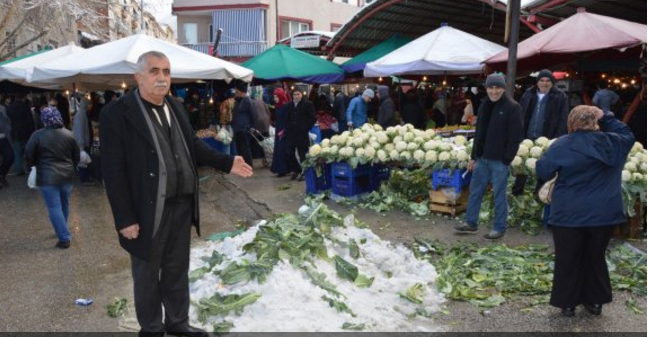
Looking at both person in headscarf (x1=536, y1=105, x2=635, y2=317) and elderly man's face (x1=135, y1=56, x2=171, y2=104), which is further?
person in headscarf (x1=536, y1=105, x2=635, y2=317)

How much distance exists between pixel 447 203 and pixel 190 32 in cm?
3019

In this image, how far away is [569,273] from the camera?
433 cm

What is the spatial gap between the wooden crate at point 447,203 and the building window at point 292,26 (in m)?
27.9

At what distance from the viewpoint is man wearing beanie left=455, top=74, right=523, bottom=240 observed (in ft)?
20.8

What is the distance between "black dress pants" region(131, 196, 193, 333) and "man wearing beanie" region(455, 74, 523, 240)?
12.8 feet

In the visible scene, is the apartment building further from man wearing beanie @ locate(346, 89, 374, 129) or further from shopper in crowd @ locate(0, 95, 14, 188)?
shopper in crowd @ locate(0, 95, 14, 188)

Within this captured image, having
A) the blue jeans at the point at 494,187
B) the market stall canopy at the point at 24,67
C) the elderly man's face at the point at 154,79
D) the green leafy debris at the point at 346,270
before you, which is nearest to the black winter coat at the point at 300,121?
the blue jeans at the point at 494,187

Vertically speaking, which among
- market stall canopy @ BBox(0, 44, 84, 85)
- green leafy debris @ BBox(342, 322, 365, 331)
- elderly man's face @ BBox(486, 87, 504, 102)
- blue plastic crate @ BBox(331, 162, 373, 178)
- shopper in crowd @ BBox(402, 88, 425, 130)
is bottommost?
green leafy debris @ BBox(342, 322, 365, 331)

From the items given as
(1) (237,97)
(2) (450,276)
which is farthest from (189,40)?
(2) (450,276)

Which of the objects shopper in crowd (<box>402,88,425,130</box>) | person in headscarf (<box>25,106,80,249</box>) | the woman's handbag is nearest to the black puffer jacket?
person in headscarf (<box>25,106,80,249</box>)

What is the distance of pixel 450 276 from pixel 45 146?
4810mm

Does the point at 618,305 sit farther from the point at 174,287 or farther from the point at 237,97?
the point at 237,97

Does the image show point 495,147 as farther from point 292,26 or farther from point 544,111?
point 292,26

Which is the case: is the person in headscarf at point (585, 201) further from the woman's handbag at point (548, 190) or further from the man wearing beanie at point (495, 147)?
the man wearing beanie at point (495, 147)
